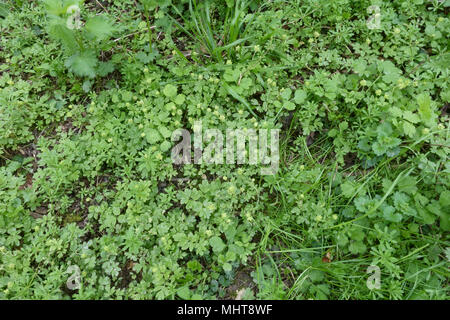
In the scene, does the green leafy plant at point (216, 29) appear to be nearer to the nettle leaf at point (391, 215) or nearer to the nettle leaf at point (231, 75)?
the nettle leaf at point (231, 75)

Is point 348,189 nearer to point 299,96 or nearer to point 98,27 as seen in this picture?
point 299,96

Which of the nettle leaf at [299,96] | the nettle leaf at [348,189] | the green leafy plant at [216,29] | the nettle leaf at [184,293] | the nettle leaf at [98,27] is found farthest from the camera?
the green leafy plant at [216,29]

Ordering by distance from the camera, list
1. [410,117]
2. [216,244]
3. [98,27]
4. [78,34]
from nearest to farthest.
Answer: [216,244]
[410,117]
[98,27]
[78,34]

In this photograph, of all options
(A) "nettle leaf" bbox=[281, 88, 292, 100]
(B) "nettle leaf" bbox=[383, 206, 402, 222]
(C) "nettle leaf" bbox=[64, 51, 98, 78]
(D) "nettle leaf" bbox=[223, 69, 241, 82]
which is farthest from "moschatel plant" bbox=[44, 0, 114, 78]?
(B) "nettle leaf" bbox=[383, 206, 402, 222]

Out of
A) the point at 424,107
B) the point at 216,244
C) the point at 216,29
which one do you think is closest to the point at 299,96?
the point at 424,107

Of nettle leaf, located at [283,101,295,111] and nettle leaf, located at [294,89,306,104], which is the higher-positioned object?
nettle leaf, located at [294,89,306,104]

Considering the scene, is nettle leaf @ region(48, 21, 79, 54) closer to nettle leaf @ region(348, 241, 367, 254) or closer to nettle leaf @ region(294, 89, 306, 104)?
nettle leaf @ region(294, 89, 306, 104)

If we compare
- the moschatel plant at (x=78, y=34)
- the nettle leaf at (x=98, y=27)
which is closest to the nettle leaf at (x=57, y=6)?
the moschatel plant at (x=78, y=34)

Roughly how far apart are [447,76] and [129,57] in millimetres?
2859

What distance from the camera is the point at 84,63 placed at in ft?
9.03

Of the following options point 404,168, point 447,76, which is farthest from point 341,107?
point 447,76

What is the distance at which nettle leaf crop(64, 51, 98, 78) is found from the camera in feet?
9.01

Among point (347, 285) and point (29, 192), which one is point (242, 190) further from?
point (29, 192)

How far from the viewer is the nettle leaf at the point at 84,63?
275 cm
